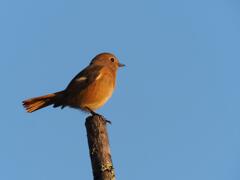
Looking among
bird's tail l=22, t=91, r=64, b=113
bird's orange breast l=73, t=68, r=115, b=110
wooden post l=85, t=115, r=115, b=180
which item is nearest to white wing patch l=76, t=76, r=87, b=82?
bird's orange breast l=73, t=68, r=115, b=110

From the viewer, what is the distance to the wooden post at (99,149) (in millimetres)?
4820

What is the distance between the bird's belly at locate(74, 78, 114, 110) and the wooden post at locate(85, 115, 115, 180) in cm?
324

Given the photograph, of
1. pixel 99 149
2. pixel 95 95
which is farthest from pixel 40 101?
pixel 99 149

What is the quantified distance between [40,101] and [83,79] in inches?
36.4

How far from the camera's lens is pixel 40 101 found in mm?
9117

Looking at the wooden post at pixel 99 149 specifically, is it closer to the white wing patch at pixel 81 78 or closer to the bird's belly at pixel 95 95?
the bird's belly at pixel 95 95

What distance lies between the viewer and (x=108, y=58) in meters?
10.8

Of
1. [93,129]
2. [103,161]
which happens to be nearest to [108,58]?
[93,129]

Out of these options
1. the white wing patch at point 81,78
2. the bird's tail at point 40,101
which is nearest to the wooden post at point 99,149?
the bird's tail at point 40,101

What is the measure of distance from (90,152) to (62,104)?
428 centimetres

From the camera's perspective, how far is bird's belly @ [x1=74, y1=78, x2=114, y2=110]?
916 centimetres

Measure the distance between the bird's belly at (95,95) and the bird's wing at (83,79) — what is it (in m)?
0.10

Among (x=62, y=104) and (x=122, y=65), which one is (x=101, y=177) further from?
(x=122, y=65)

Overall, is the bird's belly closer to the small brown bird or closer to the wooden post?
Answer: the small brown bird
